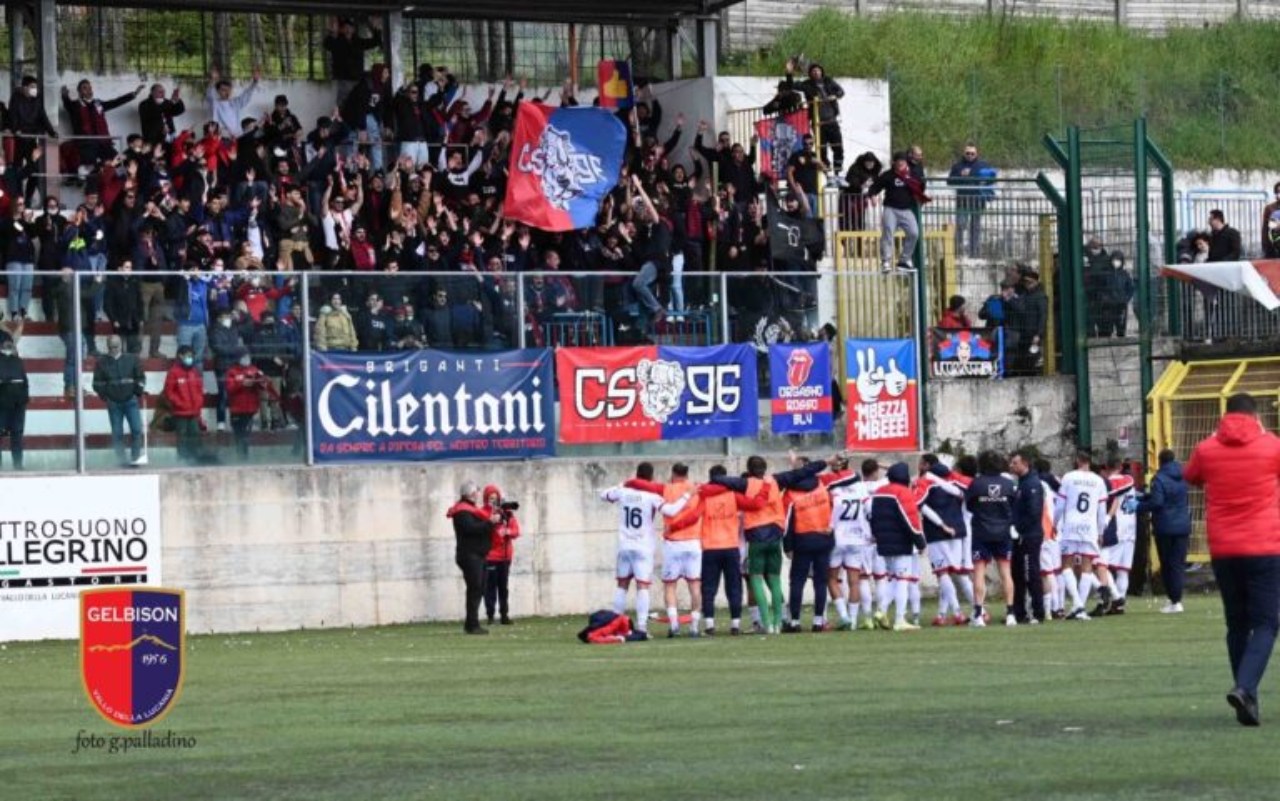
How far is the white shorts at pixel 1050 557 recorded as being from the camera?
2820 centimetres

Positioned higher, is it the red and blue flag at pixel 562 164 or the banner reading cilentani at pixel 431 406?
the red and blue flag at pixel 562 164

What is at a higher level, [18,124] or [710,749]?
[18,124]

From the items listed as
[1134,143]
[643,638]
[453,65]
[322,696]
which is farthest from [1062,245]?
[322,696]

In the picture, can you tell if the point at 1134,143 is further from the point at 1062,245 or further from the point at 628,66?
the point at 628,66

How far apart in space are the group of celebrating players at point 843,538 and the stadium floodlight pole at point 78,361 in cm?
631

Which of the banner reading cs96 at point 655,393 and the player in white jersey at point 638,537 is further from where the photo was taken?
the banner reading cs96 at point 655,393

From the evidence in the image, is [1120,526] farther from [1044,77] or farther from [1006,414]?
[1044,77]

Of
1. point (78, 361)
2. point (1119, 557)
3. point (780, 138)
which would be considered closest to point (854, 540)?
point (1119, 557)

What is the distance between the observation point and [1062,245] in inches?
1446

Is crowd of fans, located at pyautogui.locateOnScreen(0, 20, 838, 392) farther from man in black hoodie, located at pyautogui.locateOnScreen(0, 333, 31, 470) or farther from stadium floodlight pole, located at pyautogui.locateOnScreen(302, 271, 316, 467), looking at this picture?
man in black hoodie, located at pyautogui.locateOnScreen(0, 333, 31, 470)

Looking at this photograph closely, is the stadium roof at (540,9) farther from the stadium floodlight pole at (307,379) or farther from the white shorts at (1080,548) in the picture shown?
the white shorts at (1080,548)

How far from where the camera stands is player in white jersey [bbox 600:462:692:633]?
2684 centimetres

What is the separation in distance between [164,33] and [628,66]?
6.97 meters

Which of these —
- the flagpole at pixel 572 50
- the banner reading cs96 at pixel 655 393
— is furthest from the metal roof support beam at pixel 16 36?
the banner reading cs96 at pixel 655 393
